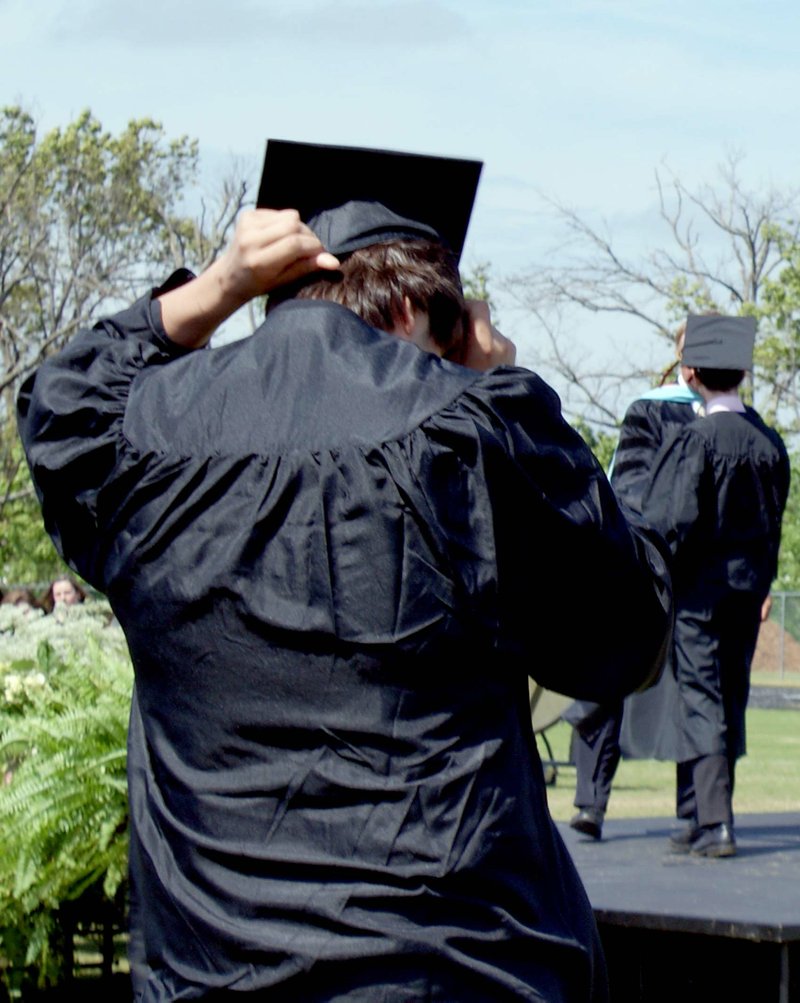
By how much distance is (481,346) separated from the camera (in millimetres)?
2113

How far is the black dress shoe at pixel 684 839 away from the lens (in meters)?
6.43

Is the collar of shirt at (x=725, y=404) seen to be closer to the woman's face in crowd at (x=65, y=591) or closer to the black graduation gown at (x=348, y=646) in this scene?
the black graduation gown at (x=348, y=646)

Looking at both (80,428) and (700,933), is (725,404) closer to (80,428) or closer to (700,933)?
(700,933)

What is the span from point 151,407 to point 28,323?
25.0 m

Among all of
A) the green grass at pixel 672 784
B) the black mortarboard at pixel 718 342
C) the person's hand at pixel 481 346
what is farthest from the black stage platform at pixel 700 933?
the green grass at pixel 672 784

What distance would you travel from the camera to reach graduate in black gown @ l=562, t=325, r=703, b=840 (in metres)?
6.74

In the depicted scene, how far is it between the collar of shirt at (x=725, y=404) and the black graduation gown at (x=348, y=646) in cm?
482

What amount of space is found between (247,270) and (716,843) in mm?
4758

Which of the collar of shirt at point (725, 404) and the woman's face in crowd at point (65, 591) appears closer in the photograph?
the collar of shirt at point (725, 404)

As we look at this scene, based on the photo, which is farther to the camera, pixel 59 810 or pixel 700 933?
pixel 700 933

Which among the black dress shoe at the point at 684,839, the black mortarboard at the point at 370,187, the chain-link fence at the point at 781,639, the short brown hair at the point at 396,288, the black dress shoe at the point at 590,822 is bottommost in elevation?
the chain-link fence at the point at 781,639

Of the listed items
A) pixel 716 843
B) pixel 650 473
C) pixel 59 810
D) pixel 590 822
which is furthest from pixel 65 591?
pixel 59 810

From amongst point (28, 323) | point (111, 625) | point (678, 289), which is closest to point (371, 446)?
point (111, 625)

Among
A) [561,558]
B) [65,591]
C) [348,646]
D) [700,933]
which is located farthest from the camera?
[65,591]
